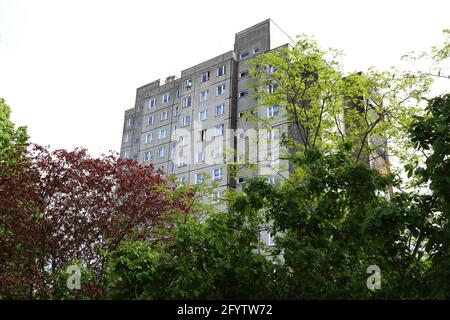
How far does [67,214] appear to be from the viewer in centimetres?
1416

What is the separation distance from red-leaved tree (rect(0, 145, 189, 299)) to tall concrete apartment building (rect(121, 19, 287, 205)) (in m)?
16.0

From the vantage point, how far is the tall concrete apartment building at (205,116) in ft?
112

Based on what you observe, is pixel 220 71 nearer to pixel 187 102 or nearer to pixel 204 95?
pixel 204 95

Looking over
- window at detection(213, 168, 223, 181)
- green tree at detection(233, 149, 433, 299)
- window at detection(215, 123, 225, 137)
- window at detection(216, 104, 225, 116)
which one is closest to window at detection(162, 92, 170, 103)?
window at detection(216, 104, 225, 116)

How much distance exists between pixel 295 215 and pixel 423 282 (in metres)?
2.38

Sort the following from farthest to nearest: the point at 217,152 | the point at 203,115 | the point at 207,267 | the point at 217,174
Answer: the point at 203,115 → the point at 217,152 → the point at 217,174 → the point at 207,267

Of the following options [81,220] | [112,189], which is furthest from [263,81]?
[81,220]

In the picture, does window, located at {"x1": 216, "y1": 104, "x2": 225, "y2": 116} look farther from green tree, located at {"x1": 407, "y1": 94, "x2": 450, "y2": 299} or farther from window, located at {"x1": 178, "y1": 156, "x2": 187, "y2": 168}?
green tree, located at {"x1": 407, "y1": 94, "x2": 450, "y2": 299}

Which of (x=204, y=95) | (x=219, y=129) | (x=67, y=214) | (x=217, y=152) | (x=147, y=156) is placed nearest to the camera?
(x=67, y=214)

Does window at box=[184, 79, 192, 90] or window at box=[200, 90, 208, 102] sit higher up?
window at box=[184, 79, 192, 90]

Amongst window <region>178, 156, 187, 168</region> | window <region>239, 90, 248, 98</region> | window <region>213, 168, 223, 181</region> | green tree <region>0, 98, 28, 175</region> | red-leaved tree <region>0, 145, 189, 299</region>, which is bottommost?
red-leaved tree <region>0, 145, 189, 299</region>

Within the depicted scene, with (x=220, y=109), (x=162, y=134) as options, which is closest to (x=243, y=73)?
(x=220, y=109)

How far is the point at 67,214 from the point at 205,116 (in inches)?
947

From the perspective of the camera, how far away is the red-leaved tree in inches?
529
